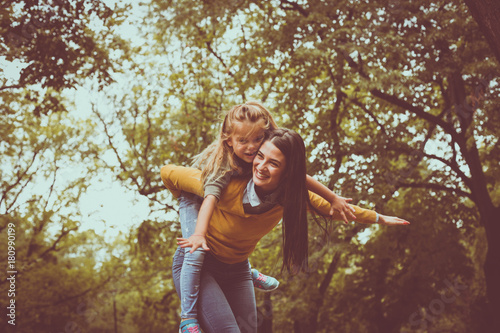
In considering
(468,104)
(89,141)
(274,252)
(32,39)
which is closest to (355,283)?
(274,252)

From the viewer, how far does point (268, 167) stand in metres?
2.52

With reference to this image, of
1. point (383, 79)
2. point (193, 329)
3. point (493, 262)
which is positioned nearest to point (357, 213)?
point (193, 329)

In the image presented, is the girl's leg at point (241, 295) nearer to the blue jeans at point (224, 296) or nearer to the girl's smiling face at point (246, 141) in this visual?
the blue jeans at point (224, 296)

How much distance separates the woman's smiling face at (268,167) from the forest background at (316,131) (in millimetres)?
2485

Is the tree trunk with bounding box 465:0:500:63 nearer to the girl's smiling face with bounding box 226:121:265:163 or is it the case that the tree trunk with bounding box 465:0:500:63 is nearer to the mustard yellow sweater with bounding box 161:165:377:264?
the mustard yellow sweater with bounding box 161:165:377:264

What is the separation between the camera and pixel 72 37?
8.27 metres

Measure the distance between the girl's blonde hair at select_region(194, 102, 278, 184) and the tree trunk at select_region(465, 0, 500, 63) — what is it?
2231 millimetres

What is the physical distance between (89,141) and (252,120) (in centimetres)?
1638

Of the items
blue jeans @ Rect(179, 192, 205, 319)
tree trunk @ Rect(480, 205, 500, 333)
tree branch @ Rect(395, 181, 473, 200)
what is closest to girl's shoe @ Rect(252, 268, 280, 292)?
blue jeans @ Rect(179, 192, 205, 319)

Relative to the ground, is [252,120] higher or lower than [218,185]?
higher

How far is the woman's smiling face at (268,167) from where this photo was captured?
252 cm

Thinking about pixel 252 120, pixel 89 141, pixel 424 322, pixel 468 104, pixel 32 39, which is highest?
pixel 89 141

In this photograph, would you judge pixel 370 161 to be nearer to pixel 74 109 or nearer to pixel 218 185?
pixel 218 185

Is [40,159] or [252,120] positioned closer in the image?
[252,120]
